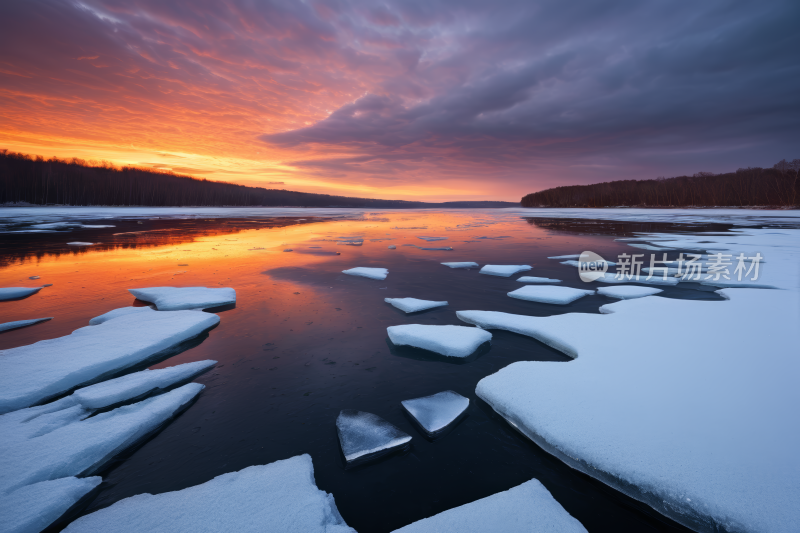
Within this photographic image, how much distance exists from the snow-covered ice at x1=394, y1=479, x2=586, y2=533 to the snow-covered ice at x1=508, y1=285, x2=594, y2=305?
363 cm

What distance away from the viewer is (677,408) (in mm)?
2104

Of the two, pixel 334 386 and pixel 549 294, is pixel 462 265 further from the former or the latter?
pixel 334 386

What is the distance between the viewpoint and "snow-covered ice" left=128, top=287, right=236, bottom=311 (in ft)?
14.4

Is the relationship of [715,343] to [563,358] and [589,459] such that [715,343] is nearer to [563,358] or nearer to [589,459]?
[563,358]

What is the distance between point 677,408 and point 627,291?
3.73 metres

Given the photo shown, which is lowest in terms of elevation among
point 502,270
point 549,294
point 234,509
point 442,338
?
point 234,509

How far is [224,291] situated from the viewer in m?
4.91

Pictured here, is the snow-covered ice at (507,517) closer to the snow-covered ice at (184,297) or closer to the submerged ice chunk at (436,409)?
the submerged ice chunk at (436,409)

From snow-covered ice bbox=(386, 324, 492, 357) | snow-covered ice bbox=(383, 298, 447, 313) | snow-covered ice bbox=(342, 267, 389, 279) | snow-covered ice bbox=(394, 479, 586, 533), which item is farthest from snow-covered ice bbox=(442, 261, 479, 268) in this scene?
snow-covered ice bbox=(394, 479, 586, 533)

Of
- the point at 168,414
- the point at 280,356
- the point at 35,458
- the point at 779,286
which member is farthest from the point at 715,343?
the point at 35,458

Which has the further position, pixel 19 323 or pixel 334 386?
pixel 19 323

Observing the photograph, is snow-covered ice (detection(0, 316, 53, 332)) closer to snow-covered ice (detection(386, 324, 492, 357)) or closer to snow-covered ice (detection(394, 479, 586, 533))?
snow-covered ice (detection(386, 324, 492, 357))

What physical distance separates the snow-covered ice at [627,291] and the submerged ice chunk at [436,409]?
13.5 ft

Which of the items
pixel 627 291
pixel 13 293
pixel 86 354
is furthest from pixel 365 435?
pixel 13 293
